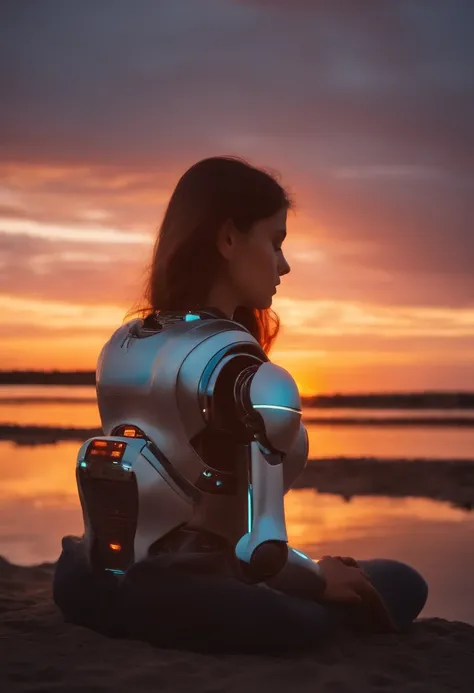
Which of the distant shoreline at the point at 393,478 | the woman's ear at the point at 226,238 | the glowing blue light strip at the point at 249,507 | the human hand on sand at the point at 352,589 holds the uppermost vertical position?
the woman's ear at the point at 226,238

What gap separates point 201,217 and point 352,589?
1632 millimetres

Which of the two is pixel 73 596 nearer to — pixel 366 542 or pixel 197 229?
pixel 197 229

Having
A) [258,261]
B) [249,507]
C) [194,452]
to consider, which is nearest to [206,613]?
[249,507]

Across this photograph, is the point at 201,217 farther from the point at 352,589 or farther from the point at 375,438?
the point at 375,438

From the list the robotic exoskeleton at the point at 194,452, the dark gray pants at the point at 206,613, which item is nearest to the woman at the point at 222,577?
the dark gray pants at the point at 206,613

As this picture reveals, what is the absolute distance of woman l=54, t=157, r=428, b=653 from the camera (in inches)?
164

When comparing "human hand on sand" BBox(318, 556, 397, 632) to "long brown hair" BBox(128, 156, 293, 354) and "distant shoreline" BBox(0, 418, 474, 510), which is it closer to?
"long brown hair" BBox(128, 156, 293, 354)

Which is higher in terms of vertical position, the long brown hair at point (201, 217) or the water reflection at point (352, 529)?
the long brown hair at point (201, 217)

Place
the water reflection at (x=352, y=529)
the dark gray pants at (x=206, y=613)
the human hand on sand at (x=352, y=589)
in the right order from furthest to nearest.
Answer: the water reflection at (x=352, y=529) < the human hand on sand at (x=352, y=589) < the dark gray pants at (x=206, y=613)

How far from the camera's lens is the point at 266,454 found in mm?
3980

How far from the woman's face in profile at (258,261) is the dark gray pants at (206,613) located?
1160mm

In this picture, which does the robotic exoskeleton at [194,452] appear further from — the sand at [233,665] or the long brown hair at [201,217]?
the sand at [233,665]

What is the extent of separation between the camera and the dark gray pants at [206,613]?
4137 millimetres

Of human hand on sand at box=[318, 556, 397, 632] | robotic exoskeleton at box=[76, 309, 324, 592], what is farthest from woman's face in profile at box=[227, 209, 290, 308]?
human hand on sand at box=[318, 556, 397, 632]
